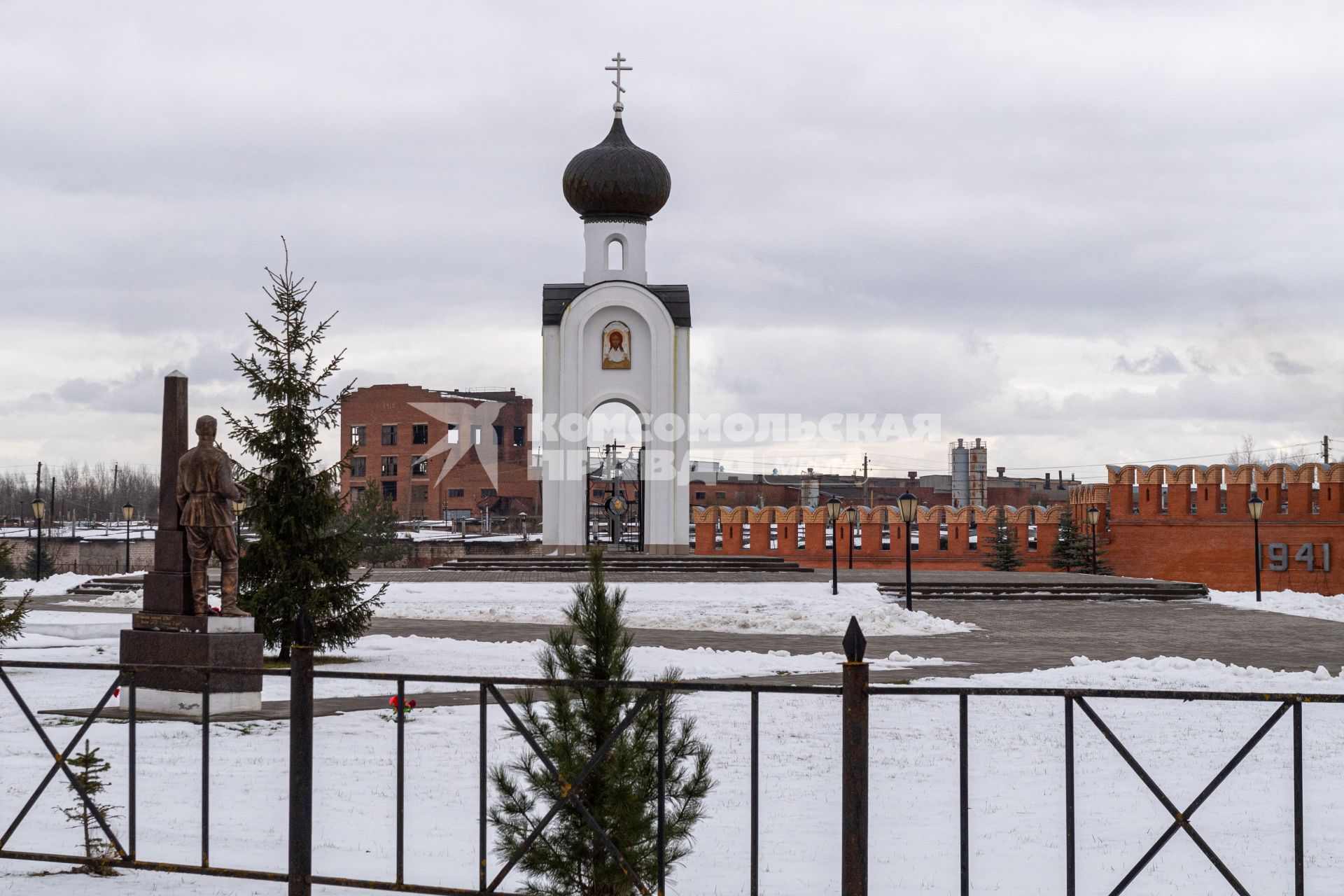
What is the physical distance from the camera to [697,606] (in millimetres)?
23000

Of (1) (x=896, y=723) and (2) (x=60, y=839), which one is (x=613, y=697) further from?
(1) (x=896, y=723)

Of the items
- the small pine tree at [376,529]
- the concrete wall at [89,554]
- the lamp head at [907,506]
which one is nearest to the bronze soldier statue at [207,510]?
the lamp head at [907,506]

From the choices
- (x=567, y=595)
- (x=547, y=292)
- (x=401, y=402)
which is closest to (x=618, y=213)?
(x=547, y=292)

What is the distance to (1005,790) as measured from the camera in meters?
8.66

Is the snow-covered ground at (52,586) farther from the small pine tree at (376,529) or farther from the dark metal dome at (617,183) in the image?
the dark metal dome at (617,183)

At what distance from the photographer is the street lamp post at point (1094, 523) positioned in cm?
3531

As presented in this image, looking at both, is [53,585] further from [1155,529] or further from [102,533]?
[102,533]

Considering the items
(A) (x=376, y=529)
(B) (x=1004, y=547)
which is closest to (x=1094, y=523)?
(B) (x=1004, y=547)

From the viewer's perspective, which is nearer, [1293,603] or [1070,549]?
[1293,603]

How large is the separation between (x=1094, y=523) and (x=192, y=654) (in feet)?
94.4

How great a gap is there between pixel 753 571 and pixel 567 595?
7343 millimetres

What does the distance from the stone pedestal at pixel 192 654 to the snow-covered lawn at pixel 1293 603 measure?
18107 mm

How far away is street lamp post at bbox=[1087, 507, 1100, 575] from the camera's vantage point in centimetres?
3531

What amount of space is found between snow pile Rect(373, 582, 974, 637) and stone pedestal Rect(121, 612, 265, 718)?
7.48 meters
